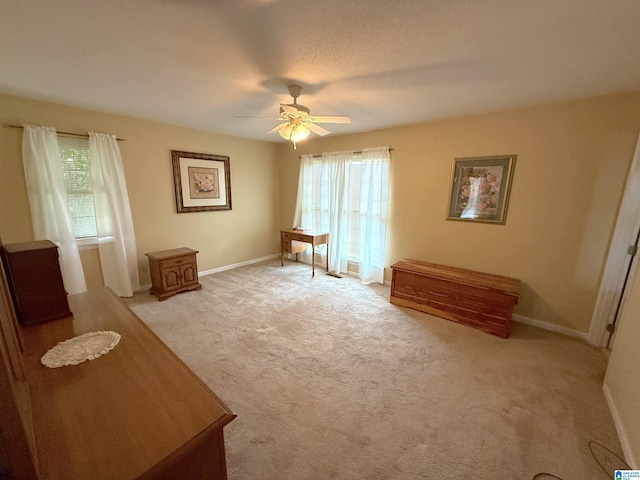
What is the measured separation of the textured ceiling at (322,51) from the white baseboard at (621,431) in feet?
7.55

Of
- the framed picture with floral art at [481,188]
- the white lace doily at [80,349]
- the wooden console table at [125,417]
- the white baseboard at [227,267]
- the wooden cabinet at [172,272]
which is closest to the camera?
the wooden console table at [125,417]

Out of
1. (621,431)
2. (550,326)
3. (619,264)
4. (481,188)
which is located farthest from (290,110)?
(550,326)

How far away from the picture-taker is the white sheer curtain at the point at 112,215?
3016 millimetres

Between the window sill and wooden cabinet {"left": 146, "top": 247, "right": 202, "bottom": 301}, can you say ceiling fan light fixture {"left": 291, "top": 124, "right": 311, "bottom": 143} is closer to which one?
wooden cabinet {"left": 146, "top": 247, "right": 202, "bottom": 301}

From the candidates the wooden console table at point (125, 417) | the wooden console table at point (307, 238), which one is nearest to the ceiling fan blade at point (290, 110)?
the wooden console table at point (125, 417)

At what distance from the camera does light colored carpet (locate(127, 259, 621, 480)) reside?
140 centimetres

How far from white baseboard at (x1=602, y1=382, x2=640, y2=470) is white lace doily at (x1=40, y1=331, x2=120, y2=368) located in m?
2.73

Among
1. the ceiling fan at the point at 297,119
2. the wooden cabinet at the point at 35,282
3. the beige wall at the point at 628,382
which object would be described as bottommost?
the beige wall at the point at 628,382

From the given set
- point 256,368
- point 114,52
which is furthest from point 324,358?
point 114,52

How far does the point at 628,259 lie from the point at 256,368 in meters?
3.43

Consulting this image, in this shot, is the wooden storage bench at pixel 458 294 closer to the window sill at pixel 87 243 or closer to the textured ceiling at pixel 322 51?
the textured ceiling at pixel 322 51

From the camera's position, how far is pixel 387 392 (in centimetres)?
187

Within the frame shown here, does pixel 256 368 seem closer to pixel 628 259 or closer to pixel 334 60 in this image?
pixel 334 60

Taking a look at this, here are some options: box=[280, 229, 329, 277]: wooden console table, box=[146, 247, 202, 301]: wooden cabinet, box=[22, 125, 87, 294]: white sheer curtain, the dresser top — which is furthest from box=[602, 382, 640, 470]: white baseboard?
box=[22, 125, 87, 294]: white sheer curtain
